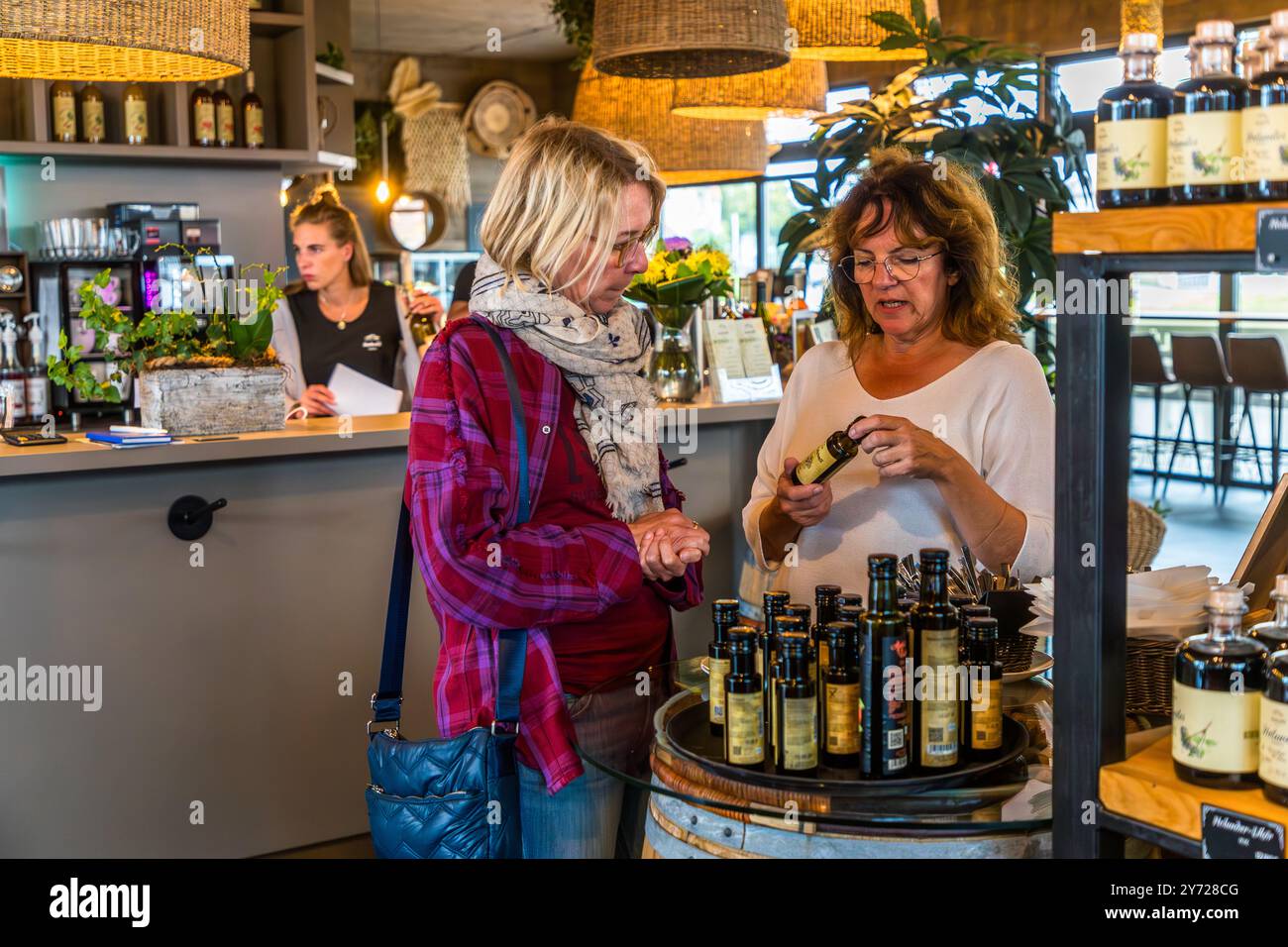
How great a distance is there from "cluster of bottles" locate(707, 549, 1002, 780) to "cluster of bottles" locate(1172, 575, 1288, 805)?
33 cm

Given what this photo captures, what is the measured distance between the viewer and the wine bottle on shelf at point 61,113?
17.5 feet

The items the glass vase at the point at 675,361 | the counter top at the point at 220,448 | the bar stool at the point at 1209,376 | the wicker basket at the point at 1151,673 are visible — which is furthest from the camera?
the bar stool at the point at 1209,376

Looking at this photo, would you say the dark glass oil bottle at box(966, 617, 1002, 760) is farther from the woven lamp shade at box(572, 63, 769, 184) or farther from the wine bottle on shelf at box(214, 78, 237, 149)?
the wine bottle on shelf at box(214, 78, 237, 149)

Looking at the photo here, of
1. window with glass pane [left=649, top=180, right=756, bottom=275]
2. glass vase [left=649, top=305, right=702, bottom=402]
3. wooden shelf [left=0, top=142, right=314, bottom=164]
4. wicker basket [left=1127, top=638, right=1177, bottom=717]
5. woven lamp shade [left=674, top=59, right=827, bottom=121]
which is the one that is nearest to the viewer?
wicker basket [left=1127, top=638, right=1177, bottom=717]

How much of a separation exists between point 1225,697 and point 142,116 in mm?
5272

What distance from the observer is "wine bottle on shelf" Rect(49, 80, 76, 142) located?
17.5 feet

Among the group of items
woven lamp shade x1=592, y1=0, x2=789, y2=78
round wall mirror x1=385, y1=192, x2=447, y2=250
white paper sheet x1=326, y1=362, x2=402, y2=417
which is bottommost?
white paper sheet x1=326, y1=362, x2=402, y2=417

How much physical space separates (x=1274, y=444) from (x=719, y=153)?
507 cm

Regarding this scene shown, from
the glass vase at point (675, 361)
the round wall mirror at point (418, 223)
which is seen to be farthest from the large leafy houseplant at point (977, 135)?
the round wall mirror at point (418, 223)

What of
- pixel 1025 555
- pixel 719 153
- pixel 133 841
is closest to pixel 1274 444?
pixel 719 153

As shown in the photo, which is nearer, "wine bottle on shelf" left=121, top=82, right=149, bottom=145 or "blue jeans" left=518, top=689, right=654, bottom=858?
"blue jeans" left=518, top=689, right=654, bottom=858

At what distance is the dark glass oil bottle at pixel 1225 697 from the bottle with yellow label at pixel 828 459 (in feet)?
3.22

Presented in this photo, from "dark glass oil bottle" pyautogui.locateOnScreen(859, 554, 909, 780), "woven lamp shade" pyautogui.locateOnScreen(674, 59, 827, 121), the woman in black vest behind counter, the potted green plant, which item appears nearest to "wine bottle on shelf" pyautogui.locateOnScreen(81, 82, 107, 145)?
the woman in black vest behind counter

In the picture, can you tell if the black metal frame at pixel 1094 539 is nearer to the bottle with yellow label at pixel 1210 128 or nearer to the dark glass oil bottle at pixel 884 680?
the bottle with yellow label at pixel 1210 128
